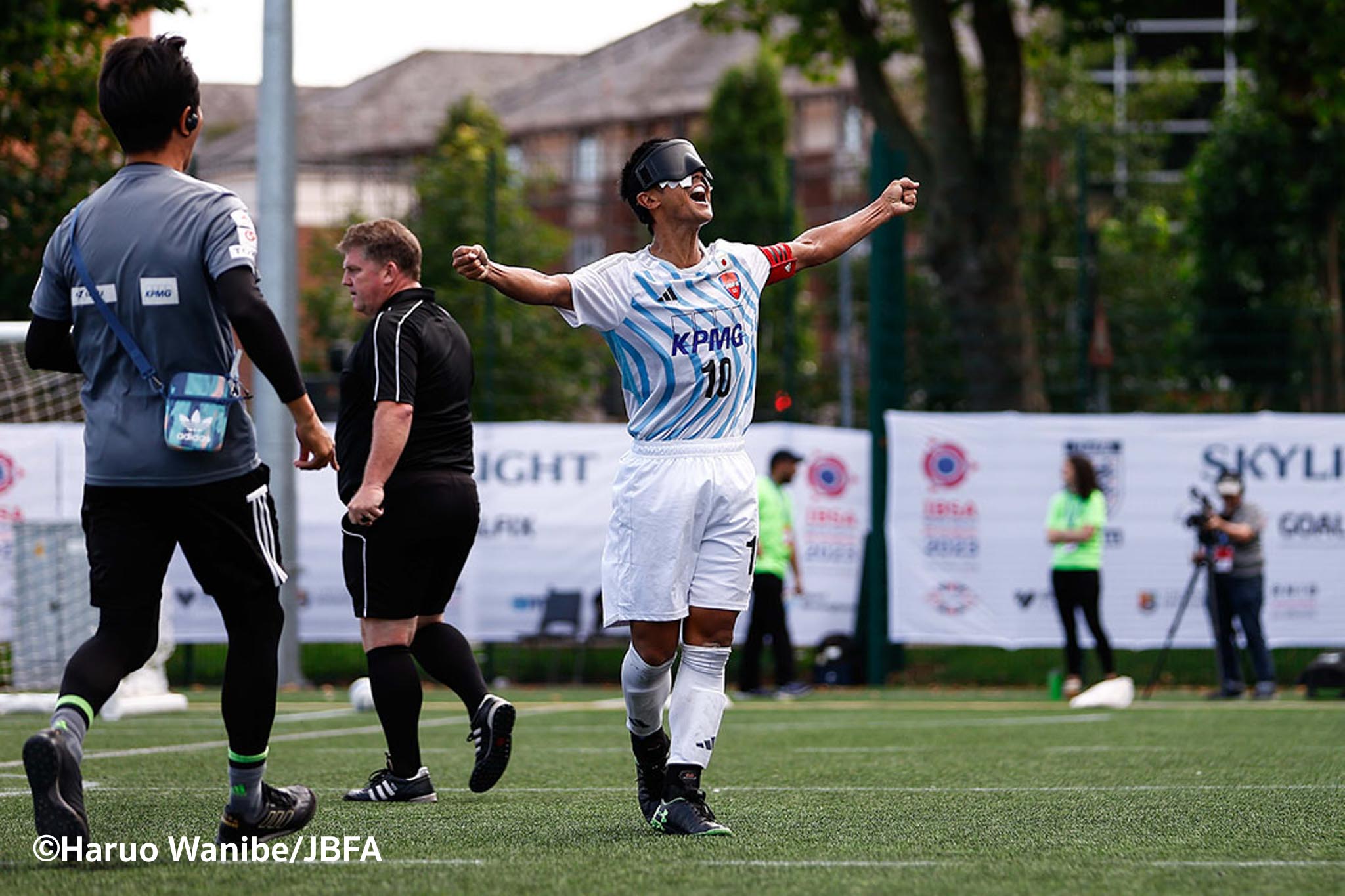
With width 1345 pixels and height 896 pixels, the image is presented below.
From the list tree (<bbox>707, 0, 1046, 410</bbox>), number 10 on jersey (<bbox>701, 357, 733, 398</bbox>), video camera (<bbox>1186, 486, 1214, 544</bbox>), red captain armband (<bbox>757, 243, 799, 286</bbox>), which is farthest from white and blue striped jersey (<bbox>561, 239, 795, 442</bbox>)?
tree (<bbox>707, 0, 1046, 410</bbox>)

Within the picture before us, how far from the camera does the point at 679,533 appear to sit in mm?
5836

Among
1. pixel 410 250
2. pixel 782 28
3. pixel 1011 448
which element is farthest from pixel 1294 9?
pixel 782 28

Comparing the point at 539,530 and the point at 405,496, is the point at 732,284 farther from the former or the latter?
the point at 539,530

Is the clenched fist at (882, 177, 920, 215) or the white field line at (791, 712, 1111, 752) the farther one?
the white field line at (791, 712, 1111, 752)

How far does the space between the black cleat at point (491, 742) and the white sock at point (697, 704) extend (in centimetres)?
103

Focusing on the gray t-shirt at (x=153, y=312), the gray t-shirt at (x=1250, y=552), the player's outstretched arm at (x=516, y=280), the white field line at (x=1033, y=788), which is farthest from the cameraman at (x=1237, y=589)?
the gray t-shirt at (x=153, y=312)

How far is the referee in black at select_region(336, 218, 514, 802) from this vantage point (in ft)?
22.6

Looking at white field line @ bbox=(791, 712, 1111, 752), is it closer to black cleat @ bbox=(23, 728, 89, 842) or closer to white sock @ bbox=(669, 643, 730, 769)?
white sock @ bbox=(669, 643, 730, 769)

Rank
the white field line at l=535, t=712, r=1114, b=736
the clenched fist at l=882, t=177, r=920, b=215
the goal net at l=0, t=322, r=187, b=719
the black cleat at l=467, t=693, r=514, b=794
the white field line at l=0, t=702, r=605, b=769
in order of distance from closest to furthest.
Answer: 1. the clenched fist at l=882, t=177, r=920, b=215
2. the black cleat at l=467, t=693, r=514, b=794
3. the white field line at l=0, t=702, r=605, b=769
4. the white field line at l=535, t=712, r=1114, b=736
5. the goal net at l=0, t=322, r=187, b=719

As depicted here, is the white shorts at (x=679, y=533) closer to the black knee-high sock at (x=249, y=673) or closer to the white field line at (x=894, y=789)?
the black knee-high sock at (x=249, y=673)

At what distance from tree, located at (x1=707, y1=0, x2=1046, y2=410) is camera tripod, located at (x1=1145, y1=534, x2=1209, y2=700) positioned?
2.81 meters

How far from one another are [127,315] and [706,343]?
5.49 feet

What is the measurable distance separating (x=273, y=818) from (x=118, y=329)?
1.33 metres

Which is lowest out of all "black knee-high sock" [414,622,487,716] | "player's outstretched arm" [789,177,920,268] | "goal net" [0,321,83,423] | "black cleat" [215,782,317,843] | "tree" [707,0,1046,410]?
"black cleat" [215,782,317,843]
